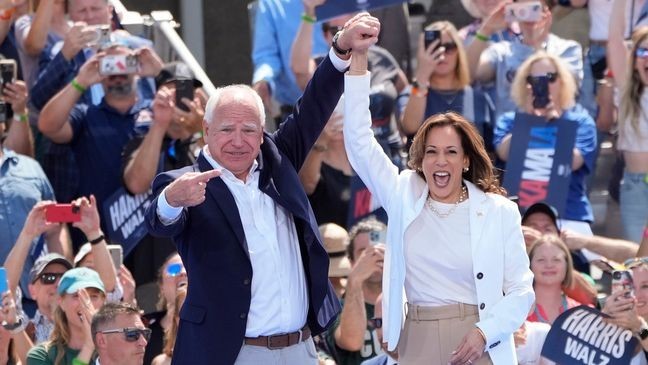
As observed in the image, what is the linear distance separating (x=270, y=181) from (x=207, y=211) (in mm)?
261

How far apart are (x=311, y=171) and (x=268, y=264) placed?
10.8 ft

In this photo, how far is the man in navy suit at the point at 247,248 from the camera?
215 inches

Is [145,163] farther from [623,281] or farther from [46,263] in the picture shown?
[623,281]

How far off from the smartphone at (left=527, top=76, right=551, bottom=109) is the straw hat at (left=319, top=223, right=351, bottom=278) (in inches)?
54.2

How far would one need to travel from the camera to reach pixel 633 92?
8953mm

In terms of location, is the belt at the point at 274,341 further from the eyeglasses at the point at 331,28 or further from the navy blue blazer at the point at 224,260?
the eyeglasses at the point at 331,28

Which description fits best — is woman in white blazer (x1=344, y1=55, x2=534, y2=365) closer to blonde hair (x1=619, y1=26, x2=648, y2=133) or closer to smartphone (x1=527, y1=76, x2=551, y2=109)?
smartphone (x1=527, y1=76, x2=551, y2=109)

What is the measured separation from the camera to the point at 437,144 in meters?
5.65

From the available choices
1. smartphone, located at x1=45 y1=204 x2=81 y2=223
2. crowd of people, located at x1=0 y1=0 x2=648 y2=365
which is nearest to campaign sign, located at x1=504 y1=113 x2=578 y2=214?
crowd of people, located at x1=0 y1=0 x2=648 y2=365

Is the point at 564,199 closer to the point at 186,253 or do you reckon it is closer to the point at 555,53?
the point at 555,53

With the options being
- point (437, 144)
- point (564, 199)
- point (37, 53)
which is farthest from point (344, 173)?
point (437, 144)

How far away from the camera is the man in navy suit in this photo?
5465 millimetres

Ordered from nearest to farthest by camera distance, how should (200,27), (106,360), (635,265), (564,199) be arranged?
(106,360) → (635,265) → (564,199) → (200,27)

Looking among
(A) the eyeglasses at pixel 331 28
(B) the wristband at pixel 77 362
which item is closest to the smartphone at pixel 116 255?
(B) the wristband at pixel 77 362
